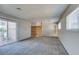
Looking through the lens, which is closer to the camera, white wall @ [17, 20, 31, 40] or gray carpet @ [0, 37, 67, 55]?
gray carpet @ [0, 37, 67, 55]

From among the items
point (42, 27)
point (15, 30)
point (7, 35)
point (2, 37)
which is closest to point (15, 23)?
point (15, 30)

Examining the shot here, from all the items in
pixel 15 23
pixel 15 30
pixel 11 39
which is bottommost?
pixel 11 39

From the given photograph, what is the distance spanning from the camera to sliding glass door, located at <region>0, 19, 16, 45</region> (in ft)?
21.5

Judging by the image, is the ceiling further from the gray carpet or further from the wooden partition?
the wooden partition

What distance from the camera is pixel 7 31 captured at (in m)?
7.21

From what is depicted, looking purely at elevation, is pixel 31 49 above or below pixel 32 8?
below

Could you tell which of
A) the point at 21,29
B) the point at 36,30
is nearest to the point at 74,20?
the point at 21,29

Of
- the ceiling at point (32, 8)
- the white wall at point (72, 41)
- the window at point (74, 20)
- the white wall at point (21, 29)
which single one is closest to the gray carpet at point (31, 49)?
the white wall at point (72, 41)

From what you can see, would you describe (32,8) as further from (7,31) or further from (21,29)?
(21,29)

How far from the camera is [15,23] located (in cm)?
788

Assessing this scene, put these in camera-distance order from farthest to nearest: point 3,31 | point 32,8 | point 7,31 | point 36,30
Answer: point 36,30
point 7,31
point 3,31
point 32,8

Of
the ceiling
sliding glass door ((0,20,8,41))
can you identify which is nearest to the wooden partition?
sliding glass door ((0,20,8,41))
